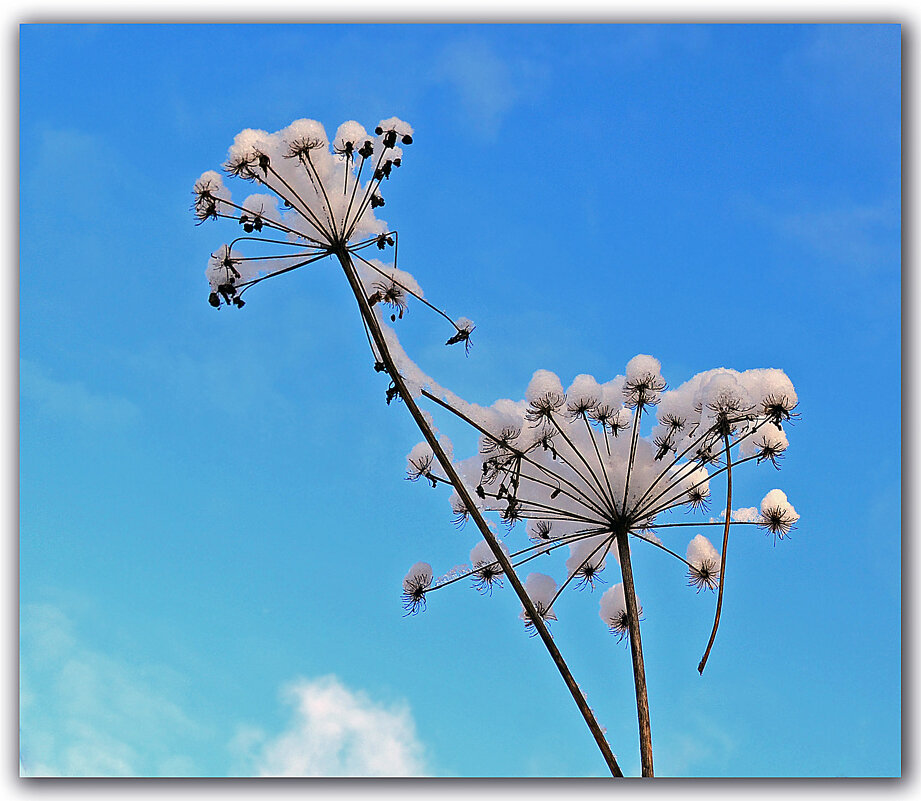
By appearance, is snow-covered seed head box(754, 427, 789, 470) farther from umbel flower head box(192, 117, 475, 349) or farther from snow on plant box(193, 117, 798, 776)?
umbel flower head box(192, 117, 475, 349)

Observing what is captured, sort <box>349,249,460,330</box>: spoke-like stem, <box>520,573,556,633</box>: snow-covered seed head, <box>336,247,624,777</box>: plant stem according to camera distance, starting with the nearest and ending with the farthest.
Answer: <box>336,247,624,777</box>: plant stem < <box>349,249,460,330</box>: spoke-like stem < <box>520,573,556,633</box>: snow-covered seed head

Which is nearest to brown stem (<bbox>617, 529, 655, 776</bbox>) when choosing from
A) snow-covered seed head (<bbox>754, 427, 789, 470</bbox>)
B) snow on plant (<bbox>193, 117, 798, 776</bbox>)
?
snow on plant (<bbox>193, 117, 798, 776</bbox>)

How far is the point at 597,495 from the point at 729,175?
1091 millimetres

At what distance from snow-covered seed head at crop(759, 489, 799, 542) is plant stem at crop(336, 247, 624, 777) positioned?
779mm

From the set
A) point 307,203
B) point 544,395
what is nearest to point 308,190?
point 307,203

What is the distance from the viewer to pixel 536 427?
252 centimetres

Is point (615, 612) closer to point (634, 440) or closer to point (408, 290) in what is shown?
point (634, 440)

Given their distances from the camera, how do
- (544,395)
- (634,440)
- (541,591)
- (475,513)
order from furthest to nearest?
1. (541,591)
2. (634,440)
3. (544,395)
4. (475,513)

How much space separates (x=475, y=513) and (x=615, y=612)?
2.39 ft

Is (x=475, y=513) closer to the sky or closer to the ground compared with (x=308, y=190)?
closer to the ground

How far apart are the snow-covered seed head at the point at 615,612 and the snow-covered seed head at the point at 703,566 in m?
0.16

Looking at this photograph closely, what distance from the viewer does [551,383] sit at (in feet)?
8.09

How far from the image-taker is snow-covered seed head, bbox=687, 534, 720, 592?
Result: 2744 millimetres

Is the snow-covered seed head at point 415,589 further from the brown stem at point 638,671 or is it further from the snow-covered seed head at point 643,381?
the snow-covered seed head at point 643,381
